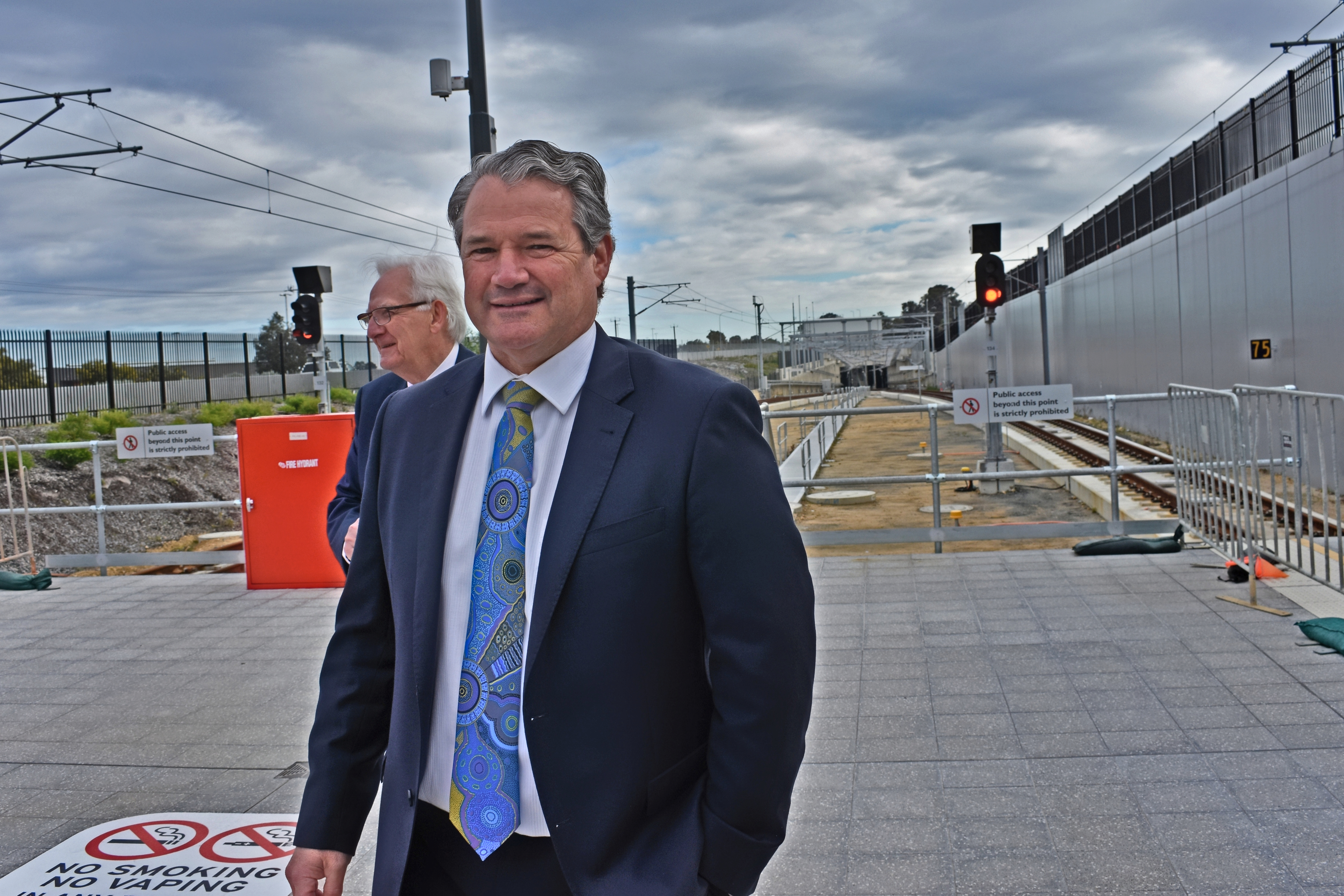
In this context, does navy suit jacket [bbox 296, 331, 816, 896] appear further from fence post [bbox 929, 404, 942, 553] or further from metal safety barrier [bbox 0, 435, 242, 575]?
metal safety barrier [bbox 0, 435, 242, 575]

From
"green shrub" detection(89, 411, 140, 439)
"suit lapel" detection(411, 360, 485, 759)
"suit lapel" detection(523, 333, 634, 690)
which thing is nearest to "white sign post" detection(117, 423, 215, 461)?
"suit lapel" detection(411, 360, 485, 759)

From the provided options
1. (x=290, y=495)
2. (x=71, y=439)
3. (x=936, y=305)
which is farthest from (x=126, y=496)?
(x=936, y=305)

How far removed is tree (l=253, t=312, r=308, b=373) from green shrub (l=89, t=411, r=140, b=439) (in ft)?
11.6

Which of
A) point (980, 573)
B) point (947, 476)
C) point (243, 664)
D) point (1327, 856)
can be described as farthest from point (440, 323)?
point (947, 476)

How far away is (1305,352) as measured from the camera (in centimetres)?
1562

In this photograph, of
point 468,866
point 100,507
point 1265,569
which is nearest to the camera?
point 468,866

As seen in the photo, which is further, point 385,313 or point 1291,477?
point 1291,477

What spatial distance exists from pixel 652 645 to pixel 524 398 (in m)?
0.48

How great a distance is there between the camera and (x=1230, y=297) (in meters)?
19.3

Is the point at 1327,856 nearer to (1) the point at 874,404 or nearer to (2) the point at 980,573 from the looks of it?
(2) the point at 980,573

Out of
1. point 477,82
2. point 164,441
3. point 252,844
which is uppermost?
point 477,82

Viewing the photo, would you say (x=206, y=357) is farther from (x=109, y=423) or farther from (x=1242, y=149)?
(x=1242, y=149)

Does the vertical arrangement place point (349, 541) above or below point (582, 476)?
below

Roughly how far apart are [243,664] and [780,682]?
574 cm
